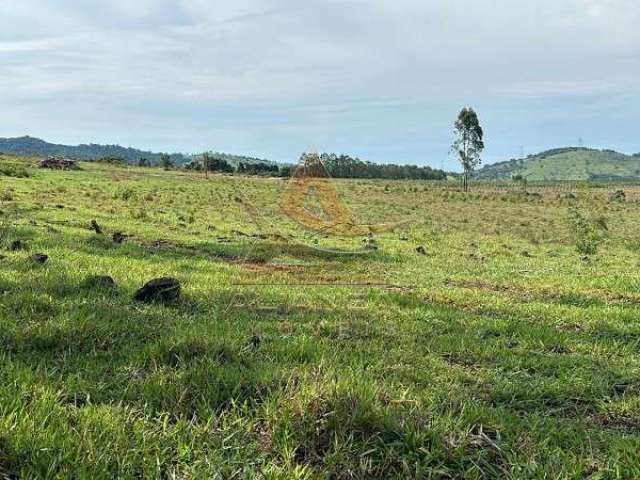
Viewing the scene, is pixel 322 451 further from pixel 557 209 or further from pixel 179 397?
pixel 557 209

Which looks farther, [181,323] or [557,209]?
[557,209]

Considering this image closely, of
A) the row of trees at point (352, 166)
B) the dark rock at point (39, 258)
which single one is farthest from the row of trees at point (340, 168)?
the dark rock at point (39, 258)

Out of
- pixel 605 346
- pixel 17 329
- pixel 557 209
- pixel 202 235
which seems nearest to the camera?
pixel 17 329

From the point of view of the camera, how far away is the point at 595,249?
1934 cm

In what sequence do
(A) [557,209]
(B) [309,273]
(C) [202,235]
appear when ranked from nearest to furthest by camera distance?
(B) [309,273], (C) [202,235], (A) [557,209]

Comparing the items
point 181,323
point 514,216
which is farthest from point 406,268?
point 514,216

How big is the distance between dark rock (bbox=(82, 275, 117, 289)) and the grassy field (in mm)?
38

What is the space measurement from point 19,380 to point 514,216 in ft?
118

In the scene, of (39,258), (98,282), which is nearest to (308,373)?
(98,282)

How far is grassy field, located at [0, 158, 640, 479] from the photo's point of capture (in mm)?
3193

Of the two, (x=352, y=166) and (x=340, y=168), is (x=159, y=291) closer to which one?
(x=340, y=168)

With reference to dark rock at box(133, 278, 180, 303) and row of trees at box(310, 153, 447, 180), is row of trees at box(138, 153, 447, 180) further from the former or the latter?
dark rock at box(133, 278, 180, 303)

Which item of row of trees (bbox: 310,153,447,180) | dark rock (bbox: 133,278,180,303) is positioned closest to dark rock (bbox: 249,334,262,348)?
dark rock (bbox: 133,278,180,303)

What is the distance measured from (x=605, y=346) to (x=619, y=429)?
258 centimetres
